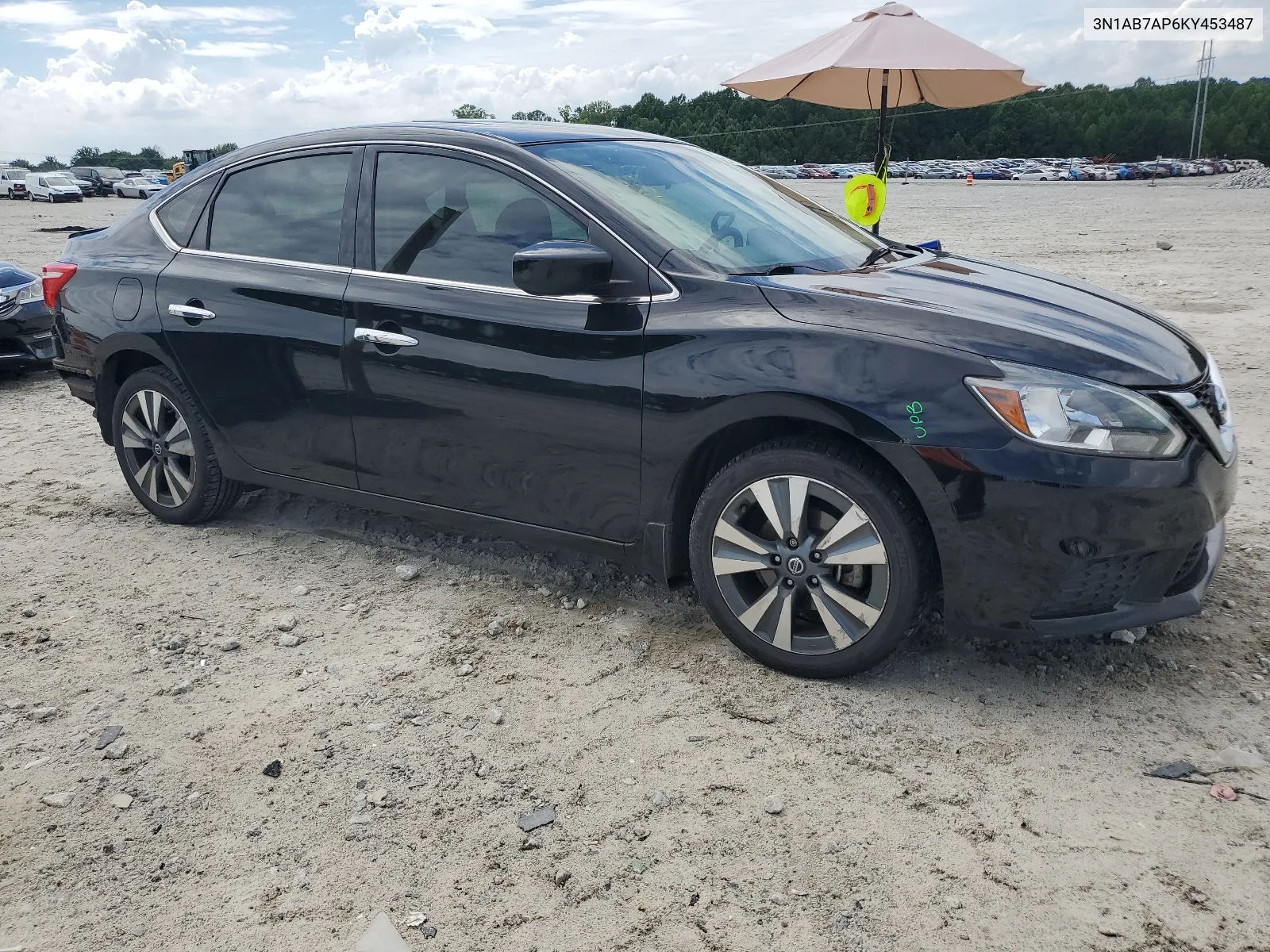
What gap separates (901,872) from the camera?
2.50 metres

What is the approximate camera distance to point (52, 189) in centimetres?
4962

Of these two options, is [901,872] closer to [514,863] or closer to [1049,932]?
[1049,932]

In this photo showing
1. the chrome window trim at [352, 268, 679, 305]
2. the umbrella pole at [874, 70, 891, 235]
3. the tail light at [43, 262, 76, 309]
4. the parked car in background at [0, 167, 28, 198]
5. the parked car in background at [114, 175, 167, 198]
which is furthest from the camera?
the parked car in background at [114, 175, 167, 198]

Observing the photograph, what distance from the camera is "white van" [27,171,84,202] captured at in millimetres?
49656

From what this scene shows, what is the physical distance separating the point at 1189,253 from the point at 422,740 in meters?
15.7

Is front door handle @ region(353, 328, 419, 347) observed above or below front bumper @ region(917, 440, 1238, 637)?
above

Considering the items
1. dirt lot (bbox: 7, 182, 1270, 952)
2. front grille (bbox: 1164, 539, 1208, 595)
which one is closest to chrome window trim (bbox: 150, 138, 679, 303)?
dirt lot (bbox: 7, 182, 1270, 952)

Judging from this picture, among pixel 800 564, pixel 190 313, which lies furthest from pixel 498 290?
pixel 190 313

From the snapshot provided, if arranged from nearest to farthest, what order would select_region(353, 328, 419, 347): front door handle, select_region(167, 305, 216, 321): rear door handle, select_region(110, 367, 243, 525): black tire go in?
select_region(353, 328, 419, 347): front door handle
select_region(167, 305, 216, 321): rear door handle
select_region(110, 367, 243, 525): black tire

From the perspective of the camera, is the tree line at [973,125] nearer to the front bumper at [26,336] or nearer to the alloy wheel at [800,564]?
the front bumper at [26,336]

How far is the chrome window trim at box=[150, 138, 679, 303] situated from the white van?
5246cm

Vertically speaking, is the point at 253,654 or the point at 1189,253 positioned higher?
the point at 1189,253

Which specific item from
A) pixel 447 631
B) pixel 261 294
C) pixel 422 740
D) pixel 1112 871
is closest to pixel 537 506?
pixel 447 631

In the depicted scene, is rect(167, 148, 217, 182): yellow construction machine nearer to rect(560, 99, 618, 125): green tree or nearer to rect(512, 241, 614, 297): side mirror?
rect(512, 241, 614, 297): side mirror
